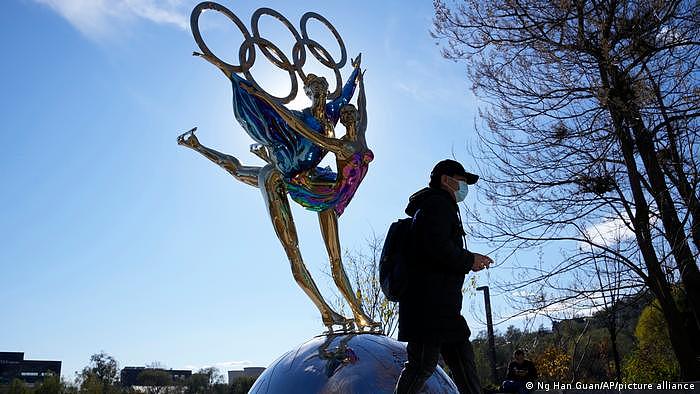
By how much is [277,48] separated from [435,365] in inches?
149

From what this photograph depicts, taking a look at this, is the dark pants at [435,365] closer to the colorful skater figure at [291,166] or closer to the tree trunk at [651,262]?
the colorful skater figure at [291,166]

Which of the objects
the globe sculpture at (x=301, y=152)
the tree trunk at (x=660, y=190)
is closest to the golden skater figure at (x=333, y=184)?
the globe sculpture at (x=301, y=152)

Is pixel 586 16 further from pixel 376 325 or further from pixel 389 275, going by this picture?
pixel 389 275

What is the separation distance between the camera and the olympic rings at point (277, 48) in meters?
5.35

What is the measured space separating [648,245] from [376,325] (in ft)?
20.9

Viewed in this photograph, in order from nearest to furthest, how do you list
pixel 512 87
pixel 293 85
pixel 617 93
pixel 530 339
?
1. pixel 293 85
2. pixel 617 93
3. pixel 512 87
4. pixel 530 339

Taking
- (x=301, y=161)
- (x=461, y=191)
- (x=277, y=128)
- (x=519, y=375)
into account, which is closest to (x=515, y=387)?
(x=519, y=375)

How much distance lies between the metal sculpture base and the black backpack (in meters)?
0.89

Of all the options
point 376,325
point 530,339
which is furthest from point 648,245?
point 530,339

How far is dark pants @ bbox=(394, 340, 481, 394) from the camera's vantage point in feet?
9.79

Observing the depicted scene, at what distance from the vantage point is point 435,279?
298 centimetres

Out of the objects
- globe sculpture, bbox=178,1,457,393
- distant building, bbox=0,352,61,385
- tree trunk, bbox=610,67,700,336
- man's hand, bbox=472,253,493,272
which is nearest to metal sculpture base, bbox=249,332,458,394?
globe sculpture, bbox=178,1,457,393

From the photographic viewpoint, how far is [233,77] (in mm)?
5246

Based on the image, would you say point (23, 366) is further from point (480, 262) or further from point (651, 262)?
point (480, 262)
